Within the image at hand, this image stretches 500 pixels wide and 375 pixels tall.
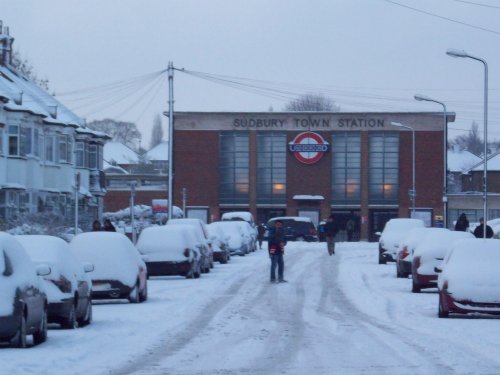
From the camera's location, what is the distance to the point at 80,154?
69.5 m

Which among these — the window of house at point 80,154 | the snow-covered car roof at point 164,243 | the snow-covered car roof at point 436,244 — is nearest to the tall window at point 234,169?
the window of house at point 80,154

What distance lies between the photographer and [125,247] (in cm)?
2548

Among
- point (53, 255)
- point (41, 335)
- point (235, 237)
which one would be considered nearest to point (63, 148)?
point (235, 237)

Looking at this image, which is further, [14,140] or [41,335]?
[14,140]

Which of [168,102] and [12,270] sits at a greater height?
[168,102]

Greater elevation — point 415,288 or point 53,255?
point 53,255

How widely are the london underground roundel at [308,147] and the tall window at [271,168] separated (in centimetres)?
107

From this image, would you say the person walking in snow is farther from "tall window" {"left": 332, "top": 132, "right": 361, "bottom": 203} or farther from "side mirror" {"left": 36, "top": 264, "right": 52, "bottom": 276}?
"tall window" {"left": 332, "top": 132, "right": 361, "bottom": 203}

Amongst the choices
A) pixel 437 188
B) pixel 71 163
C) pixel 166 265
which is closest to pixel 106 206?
pixel 437 188

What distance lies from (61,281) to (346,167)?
7985 centimetres

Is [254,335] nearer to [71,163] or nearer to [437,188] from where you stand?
[71,163]

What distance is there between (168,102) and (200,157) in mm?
39252

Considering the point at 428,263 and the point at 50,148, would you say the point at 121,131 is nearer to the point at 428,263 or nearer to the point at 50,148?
the point at 50,148

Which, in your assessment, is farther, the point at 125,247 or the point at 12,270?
the point at 125,247
